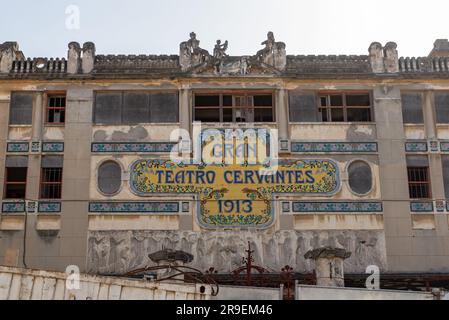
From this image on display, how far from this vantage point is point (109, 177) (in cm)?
2739

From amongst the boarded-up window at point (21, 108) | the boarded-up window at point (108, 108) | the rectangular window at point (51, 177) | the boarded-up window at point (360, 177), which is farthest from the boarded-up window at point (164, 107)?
the boarded-up window at point (360, 177)

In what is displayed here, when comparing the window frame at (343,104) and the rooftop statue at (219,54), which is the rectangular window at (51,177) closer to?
the rooftop statue at (219,54)

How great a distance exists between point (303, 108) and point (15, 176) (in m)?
11.4

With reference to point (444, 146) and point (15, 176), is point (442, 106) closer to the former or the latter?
point (444, 146)

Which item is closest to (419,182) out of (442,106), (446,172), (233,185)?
(446,172)

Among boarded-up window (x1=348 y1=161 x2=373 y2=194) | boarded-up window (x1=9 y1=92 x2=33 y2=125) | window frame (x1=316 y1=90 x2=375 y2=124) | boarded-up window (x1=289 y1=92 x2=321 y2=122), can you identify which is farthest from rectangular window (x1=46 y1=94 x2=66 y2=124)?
boarded-up window (x1=348 y1=161 x2=373 y2=194)

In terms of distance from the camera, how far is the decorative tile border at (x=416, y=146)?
27984 millimetres
